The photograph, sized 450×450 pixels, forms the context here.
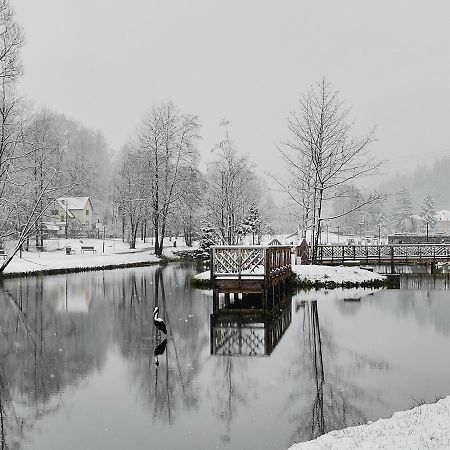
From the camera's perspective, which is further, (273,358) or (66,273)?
(66,273)

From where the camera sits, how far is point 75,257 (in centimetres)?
4166

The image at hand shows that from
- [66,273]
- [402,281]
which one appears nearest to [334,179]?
[402,281]

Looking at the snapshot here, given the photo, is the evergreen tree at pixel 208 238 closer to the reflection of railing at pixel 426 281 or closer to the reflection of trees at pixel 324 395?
the reflection of railing at pixel 426 281

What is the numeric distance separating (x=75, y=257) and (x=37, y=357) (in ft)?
99.8

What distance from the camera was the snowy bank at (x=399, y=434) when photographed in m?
6.20

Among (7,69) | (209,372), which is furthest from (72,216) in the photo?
(209,372)

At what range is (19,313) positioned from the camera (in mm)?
18391

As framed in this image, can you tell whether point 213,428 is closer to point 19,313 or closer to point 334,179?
point 19,313

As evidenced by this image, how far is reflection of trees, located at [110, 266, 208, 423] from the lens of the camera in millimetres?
9359

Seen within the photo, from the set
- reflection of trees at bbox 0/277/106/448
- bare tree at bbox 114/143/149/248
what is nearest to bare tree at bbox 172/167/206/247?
bare tree at bbox 114/143/149/248

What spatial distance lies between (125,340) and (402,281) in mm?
21296

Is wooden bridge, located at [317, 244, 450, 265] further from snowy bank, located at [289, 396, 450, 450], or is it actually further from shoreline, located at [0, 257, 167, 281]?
snowy bank, located at [289, 396, 450, 450]

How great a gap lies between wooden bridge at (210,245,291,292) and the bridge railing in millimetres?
19065

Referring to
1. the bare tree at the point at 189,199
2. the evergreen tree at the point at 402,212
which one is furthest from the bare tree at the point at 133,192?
the evergreen tree at the point at 402,212
